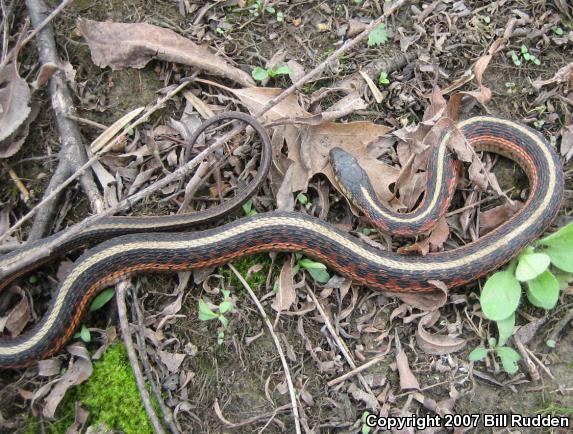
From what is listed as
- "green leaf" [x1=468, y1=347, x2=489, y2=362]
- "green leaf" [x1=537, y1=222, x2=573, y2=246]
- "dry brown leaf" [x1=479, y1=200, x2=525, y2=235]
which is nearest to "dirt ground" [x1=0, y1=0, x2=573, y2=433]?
"green leaf" [x1=468, y1=347, x2=489, y2=362]

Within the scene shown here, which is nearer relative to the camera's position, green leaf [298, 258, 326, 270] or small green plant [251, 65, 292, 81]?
green leaf [298, 258, 326, 270]

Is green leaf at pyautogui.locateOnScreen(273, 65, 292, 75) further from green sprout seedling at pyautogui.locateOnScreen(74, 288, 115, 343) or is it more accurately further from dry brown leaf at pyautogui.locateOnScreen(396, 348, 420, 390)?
dry brown leaf at pyautogui.locateOnScreen(396, 348, 420, 390)

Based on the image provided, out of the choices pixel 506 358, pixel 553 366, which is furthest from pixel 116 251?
pixel 553 366

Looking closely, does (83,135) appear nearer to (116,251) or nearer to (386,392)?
(116,251)

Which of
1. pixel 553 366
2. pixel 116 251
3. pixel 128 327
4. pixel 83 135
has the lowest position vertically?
pixel 553 366

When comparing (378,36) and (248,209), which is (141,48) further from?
(378,36)
